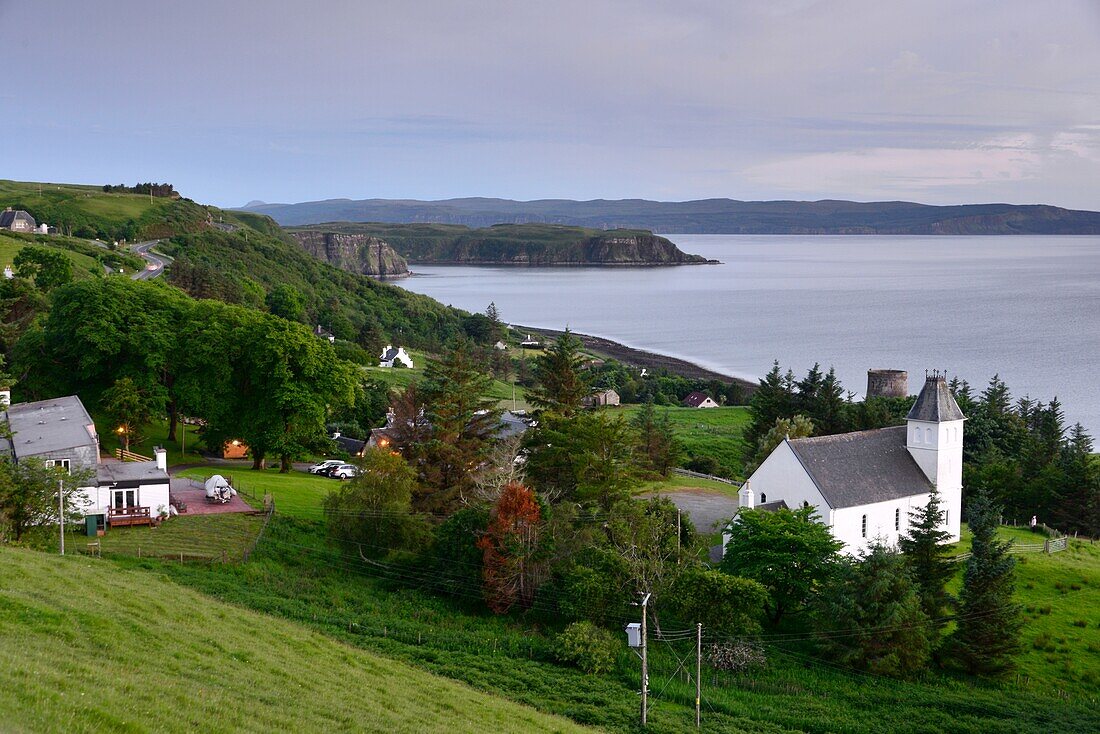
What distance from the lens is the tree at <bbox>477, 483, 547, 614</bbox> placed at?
28752mm

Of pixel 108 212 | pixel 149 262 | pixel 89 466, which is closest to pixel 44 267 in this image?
pixel 149 262

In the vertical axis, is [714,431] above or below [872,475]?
below

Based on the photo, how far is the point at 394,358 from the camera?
87.7 metres

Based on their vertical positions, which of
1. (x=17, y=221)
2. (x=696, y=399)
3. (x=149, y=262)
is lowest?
(x=696, y=399)

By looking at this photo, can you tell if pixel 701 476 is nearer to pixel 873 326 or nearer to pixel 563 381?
pixel 563 381

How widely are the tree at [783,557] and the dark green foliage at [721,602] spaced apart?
1.67 meters

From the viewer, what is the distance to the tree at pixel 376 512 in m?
30.5

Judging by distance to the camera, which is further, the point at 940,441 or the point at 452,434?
the point at 452,434

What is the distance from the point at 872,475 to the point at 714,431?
31.7m

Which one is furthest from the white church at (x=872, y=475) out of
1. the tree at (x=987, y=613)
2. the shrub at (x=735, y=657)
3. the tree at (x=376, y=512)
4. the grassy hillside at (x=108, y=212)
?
the grassy hillside at (x=108, y=212)

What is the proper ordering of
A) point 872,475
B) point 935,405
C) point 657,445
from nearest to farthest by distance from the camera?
point 872,475 → point 935,405 → point 657,445

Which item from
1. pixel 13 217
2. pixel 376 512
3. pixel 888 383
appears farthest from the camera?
pixel 13 217

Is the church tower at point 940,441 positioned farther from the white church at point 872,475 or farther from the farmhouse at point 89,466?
the farmhouse at point 89,466

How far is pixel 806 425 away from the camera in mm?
44625
